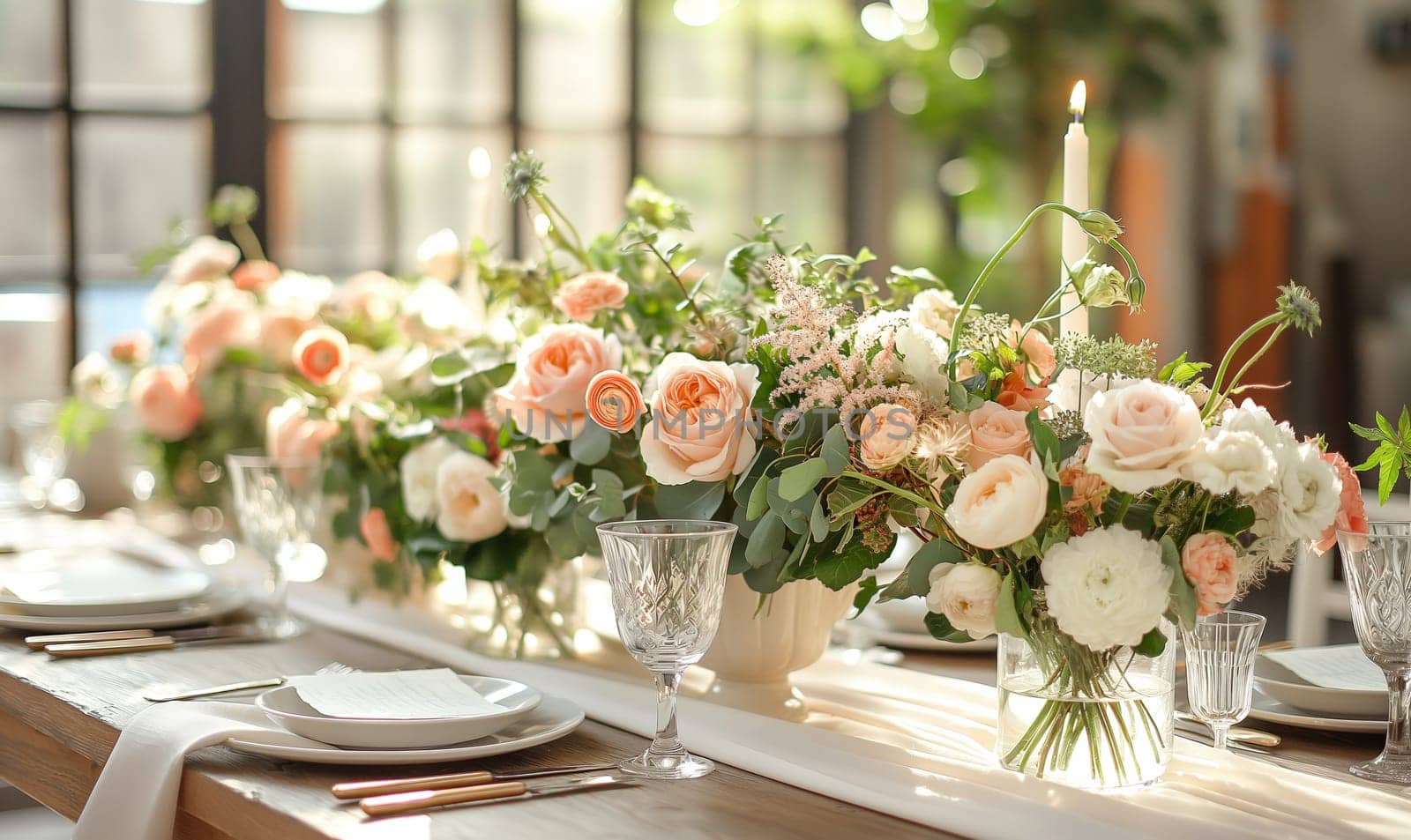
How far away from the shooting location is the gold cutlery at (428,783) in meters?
0.93

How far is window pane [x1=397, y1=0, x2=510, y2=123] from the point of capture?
350cm

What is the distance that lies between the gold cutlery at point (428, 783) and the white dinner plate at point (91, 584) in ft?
2.14

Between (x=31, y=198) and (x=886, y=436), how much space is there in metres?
2.65

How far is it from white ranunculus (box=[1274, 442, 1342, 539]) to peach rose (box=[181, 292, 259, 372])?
1.53m

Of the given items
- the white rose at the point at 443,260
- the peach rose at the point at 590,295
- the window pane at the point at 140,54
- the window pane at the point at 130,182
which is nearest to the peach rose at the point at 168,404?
the white rose at the point at 443,260

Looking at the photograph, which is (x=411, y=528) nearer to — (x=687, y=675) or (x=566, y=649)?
(x=566, y=649)

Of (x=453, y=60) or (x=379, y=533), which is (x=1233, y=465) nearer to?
(x=379, y=533)

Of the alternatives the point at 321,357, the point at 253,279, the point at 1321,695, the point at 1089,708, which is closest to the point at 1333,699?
the point at 1321,695

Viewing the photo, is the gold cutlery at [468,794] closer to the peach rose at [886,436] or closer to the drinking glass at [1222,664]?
the peach rose at [886,436]

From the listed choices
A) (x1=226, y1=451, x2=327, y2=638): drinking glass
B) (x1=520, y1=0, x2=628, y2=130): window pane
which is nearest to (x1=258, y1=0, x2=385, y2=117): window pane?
(x1=520, y1=0, x2=628, y2=130): window pane

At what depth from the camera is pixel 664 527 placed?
3.32ft

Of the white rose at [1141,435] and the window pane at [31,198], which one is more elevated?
the window pane at [31,198]

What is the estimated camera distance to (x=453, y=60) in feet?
11.6

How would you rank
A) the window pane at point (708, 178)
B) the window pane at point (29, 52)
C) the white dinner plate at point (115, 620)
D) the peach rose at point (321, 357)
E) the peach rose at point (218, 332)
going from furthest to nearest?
1. the window pane at point (708, 178)
2. the window pane at point (29, 52)
3. the peach rose at point (218, 332)
4. the peach rose at point (321, 357)
5. the white dinner plate at point (115, 620)
